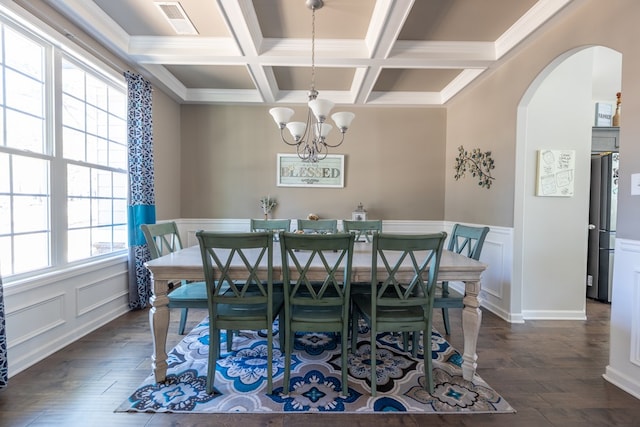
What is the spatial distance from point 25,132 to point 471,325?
3457mm

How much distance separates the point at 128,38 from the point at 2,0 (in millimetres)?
1097

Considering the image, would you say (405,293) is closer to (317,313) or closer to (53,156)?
(317,313)

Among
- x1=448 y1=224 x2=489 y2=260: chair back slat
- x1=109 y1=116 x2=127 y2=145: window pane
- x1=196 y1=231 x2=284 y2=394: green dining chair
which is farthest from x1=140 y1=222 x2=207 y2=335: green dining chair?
x1=448 y1=224 x2=489 y2=260: chair back slat

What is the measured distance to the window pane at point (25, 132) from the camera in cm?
201

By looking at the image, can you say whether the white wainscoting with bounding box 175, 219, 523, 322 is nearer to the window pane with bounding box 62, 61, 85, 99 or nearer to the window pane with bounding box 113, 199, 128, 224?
the window pane with bounding box 113, 199, 128, 224

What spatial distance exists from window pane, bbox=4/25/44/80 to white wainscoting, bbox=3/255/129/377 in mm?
1535

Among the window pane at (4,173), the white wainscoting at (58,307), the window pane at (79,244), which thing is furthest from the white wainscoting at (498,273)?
the window pane at (4,173)

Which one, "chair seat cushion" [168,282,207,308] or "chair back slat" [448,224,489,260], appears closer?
"chair seat cushion" [168,282,207,308]

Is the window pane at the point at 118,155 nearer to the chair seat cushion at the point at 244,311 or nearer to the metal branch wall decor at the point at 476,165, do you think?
the chair seat cushion at the point at 244,311

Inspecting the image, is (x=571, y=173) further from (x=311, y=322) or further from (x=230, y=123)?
(x=230, y=123)

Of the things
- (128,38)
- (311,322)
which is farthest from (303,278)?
(128,38)

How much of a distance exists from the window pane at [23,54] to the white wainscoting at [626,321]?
4.31 metres

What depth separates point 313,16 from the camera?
2445 mm

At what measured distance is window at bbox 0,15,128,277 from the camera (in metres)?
2.01
